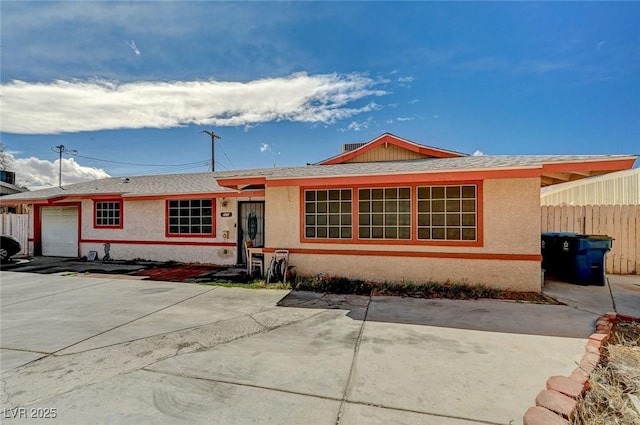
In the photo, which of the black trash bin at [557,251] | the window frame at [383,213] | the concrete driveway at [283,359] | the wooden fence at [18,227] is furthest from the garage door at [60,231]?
the black trash bin at [557,251]

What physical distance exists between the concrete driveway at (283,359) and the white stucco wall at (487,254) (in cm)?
108

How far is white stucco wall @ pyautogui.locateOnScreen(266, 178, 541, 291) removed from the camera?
22.4ft

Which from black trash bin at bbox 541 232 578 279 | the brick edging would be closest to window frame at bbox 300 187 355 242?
the brick edging

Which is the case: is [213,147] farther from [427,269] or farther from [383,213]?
[427,269]

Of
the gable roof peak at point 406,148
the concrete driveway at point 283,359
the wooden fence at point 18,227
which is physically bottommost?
the concrete driveway at point 283,359

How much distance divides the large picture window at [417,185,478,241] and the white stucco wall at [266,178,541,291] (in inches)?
10.1

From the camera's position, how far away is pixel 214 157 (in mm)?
26297

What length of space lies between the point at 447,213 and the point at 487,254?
1.31m

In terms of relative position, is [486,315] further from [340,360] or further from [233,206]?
[233,206]

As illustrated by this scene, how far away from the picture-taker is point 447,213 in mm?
7383

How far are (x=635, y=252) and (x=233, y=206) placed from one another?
1288 centimetres

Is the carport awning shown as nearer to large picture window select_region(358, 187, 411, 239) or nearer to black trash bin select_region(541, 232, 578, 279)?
black trash bin select_region(541, 232, 578, 279)

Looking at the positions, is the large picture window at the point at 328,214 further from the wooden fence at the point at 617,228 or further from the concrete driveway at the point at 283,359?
the wooden fence at the point at 617,228

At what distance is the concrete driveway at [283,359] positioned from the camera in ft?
8.75
